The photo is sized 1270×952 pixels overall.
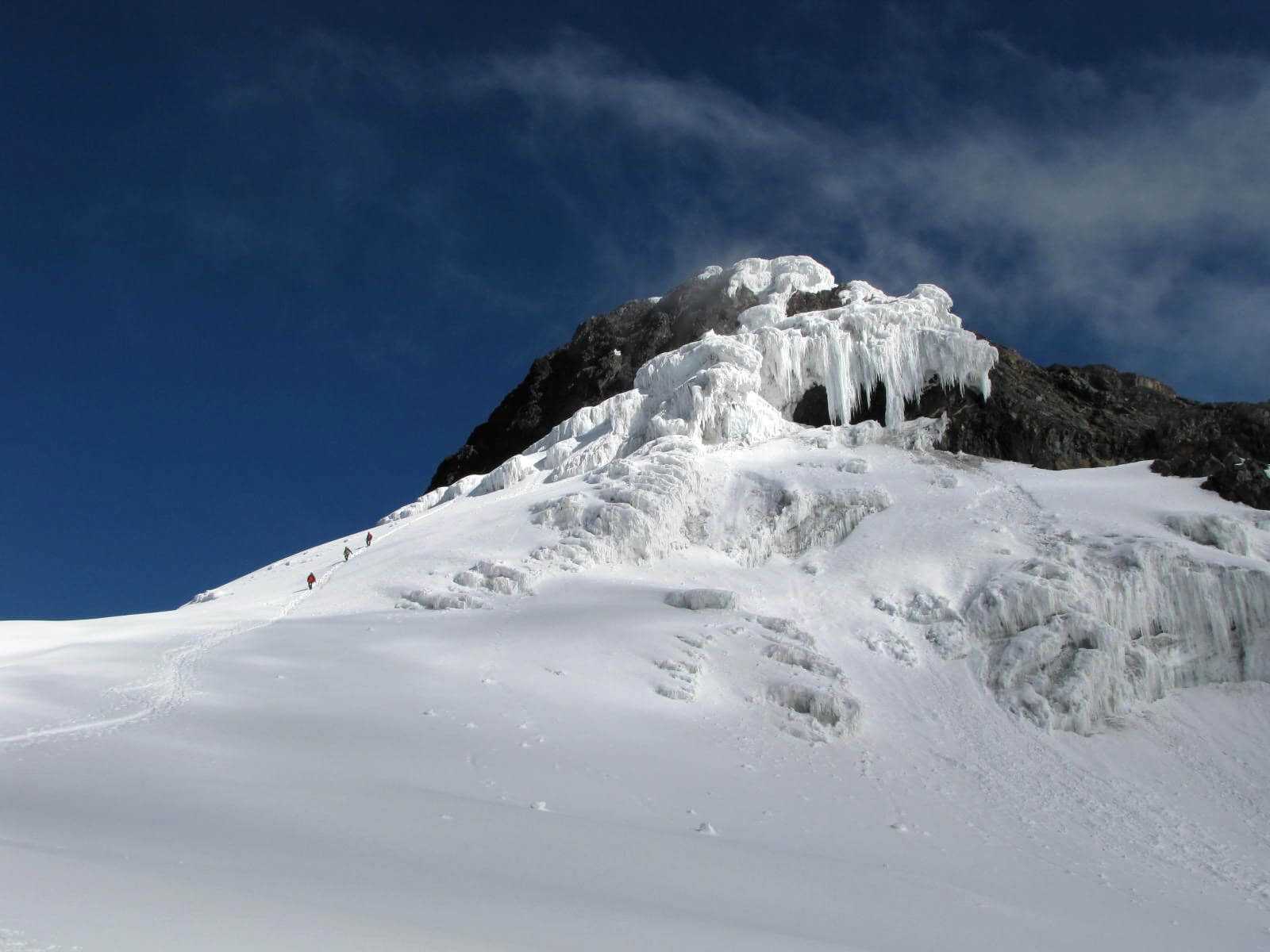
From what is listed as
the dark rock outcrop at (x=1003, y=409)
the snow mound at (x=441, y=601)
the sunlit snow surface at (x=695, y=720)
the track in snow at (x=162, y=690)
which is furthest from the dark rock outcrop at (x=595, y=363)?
the track in snow at (x=162, y=690)

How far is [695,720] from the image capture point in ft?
80.2

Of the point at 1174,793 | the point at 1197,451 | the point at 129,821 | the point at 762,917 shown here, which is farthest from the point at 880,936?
the point at 1197,451

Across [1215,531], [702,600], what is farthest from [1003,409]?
[702,600]

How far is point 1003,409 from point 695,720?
30.0 m

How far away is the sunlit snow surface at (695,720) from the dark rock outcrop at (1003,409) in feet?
6.50

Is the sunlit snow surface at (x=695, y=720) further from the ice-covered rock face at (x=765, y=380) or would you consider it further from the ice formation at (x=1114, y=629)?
the ice-covered rock face at (x=765, y=380)

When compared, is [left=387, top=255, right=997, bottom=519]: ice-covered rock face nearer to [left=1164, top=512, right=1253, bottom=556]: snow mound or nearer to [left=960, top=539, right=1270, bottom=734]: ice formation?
[left=1164, top=512, right=1253, bottom=556]: snow mound

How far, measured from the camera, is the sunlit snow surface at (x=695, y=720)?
35.3ft

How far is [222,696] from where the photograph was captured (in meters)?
20.7

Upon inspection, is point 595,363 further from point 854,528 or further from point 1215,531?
point 1215,531

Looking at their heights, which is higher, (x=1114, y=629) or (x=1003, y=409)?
(x=1003, y=409)

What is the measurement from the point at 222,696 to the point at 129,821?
32.5 feet

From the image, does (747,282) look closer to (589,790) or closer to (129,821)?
(589,790)

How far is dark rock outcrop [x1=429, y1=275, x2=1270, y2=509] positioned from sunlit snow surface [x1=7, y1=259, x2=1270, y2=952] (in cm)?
198
